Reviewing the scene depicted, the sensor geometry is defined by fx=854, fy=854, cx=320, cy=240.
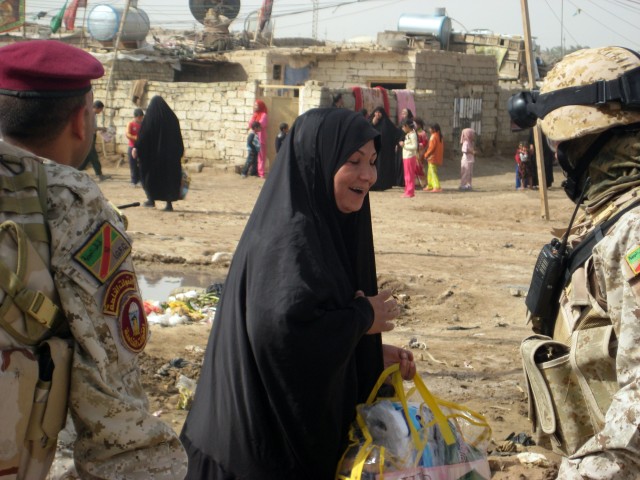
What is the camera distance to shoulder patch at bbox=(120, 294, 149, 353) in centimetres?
169

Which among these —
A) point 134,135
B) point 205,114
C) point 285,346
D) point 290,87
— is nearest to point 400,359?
point 285,346

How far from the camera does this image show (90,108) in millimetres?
1804

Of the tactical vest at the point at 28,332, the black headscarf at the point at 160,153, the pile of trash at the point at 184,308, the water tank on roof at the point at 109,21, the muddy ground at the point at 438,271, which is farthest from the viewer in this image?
the water tank on roof at the point at 109,21

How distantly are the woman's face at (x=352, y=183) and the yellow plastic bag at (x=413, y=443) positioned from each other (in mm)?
582

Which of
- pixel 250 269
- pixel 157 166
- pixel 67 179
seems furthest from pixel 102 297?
pixel 157 166

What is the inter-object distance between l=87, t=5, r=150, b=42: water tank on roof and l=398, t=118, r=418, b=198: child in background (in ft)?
39.7

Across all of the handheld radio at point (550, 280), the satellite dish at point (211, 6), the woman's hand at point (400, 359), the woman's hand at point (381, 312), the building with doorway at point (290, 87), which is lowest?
the woman's hand at point (400, 359)

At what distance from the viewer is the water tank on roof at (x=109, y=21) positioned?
2577 cm

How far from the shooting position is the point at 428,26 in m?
30.1

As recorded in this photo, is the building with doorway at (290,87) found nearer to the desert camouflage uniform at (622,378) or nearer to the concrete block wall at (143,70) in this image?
the concrete block wall at (143,70)

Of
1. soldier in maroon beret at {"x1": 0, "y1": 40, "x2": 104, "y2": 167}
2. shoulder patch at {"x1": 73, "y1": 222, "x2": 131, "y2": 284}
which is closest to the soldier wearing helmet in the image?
shoulder patch at {"x1": 73, "y1": 222, "x2": 131, "y2": 284}

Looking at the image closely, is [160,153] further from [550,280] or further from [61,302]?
[61,302]

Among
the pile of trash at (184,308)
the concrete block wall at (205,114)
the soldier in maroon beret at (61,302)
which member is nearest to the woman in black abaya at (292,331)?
the soldier in maroon beret at (61,302)

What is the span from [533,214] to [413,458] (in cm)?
1239
